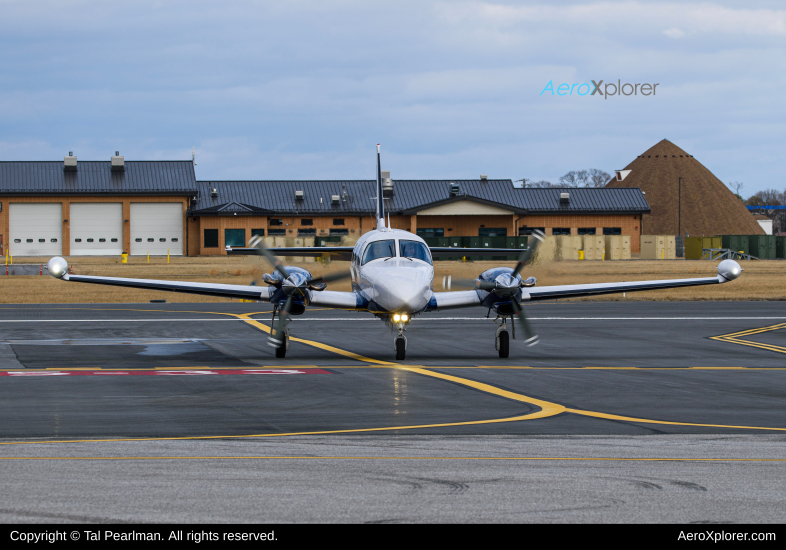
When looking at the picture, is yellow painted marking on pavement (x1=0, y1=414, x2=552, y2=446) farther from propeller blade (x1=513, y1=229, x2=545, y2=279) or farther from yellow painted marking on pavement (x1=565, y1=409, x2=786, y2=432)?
propeller blade (x1=513, y1=229, x2=545, y2=279)

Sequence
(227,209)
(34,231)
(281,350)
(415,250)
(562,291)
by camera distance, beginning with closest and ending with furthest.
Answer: (281,350) → (415,250) → (562,291) → (34,231) → (227,209)

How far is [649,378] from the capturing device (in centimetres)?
1680

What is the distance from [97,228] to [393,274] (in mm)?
76029

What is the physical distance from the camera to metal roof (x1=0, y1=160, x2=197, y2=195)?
8806 cm

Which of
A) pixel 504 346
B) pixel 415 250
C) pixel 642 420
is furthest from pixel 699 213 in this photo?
pixel 642 420

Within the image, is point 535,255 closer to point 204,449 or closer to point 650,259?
point 204,449

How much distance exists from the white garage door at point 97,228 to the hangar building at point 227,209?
0.34ft

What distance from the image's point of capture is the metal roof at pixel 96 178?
88062 mm

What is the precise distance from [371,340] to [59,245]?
70999mm

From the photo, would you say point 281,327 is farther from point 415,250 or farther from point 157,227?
point 157,227

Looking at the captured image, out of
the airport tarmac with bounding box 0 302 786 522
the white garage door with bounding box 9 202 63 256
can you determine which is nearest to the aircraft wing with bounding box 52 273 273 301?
the airport tarmac with bounding box 0 302 786 522

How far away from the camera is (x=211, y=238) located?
90.8m

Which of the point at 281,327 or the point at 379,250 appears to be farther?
the point at 379,250

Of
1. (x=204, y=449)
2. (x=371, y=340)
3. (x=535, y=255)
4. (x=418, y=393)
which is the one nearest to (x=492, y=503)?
(x=204, y=449)
